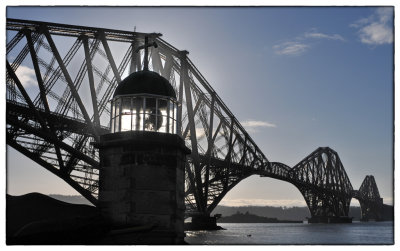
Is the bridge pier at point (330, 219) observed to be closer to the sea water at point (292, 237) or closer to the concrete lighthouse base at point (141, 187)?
the sea water at point (292, 237)

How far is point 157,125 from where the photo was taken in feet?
55.7

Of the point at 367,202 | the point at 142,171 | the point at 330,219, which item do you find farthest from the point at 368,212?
the point at 142,171

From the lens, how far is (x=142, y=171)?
618 inches

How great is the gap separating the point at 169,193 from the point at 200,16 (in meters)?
9.01

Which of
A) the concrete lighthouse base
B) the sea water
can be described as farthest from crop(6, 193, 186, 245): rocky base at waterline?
the sea water

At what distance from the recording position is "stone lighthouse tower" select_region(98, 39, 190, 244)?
15500mm

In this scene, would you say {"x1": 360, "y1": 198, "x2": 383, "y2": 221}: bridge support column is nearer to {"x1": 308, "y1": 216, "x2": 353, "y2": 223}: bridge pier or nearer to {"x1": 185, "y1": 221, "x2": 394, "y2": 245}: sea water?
{"x1": 308, "y1": 216, "x2": 353, "y2": 223}: bridge pier

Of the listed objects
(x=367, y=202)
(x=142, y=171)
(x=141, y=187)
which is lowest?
(x=141, y=187)

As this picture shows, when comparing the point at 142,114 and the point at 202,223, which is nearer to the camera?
the point at 142,114

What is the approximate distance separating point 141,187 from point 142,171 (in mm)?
513

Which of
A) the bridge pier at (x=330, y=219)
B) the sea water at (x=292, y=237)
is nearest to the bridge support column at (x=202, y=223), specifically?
the sea water at (x=292, y=237)

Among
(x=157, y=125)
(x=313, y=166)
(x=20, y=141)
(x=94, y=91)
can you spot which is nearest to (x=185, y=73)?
(x=94, y=91)

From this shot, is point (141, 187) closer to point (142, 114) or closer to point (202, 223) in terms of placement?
point (142, 114)

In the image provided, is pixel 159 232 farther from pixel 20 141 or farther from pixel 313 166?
pixel 313 166
